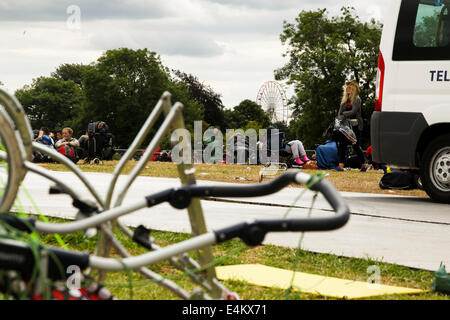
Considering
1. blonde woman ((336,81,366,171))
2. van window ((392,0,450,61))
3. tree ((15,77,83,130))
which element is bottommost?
tree ((15,77,83,130))

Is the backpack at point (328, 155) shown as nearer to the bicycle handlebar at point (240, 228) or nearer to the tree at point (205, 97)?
the bicycle handlebar at point (240, 228)

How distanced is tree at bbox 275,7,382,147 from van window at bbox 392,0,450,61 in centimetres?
3999

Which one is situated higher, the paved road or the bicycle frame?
the bicycle frame

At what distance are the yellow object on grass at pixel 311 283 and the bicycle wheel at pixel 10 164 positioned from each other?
6.26ft

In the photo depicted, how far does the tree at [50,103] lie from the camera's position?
278 ft

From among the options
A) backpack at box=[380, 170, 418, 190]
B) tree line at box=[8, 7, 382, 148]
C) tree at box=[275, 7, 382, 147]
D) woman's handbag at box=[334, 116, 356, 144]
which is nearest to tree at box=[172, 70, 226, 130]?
tree line at box=[8, 7, 382, 148]

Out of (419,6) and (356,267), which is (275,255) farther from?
(419,6)

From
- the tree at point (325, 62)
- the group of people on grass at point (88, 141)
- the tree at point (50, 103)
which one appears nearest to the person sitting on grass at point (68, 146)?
the group of people on grass at point (88, 141)

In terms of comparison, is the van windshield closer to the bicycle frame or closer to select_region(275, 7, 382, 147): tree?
the bicycle frame

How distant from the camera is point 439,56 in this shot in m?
8.98

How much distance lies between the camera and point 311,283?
3916 mm

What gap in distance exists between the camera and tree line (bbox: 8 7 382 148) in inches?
1981

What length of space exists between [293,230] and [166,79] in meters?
71.3
